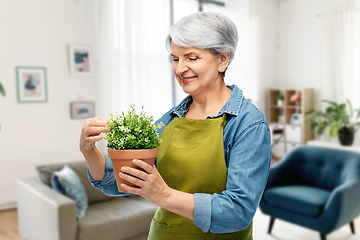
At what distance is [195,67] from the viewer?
0.83 m

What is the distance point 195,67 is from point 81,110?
348 centimetres

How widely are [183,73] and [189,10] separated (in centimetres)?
455

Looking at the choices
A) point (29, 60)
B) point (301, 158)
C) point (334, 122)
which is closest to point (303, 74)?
point (334, 122)

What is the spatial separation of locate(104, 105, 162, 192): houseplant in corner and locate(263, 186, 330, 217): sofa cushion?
2.22 meters

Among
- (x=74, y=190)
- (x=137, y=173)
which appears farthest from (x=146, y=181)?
(x=74, y=190)

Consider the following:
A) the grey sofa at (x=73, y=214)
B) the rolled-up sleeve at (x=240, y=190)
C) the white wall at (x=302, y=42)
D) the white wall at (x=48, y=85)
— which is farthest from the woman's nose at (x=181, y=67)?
the white wall at (x=302, y=42)

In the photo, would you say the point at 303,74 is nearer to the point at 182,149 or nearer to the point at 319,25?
the point at 319,25

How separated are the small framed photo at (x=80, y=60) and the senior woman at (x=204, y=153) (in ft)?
10.8

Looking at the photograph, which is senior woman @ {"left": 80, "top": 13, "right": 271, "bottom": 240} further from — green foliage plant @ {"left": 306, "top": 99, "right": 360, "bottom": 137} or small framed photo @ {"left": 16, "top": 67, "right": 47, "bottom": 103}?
green foliage plant @ {"left": 306, "top": 99, "right": 360, "bottom": 137}

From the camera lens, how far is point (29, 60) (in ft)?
12.0

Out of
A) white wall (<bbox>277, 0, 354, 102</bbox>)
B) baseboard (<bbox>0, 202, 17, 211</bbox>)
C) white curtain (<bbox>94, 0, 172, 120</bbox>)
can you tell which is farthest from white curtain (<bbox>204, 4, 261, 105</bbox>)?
baseboard (<bbox>0, 202, 17, 211</bbox>)

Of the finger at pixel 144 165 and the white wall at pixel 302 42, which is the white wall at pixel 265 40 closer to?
the white wall at pixel 302 42

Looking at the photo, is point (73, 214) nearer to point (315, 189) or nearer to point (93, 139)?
point (93, 139)

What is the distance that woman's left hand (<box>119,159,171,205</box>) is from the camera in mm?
685
